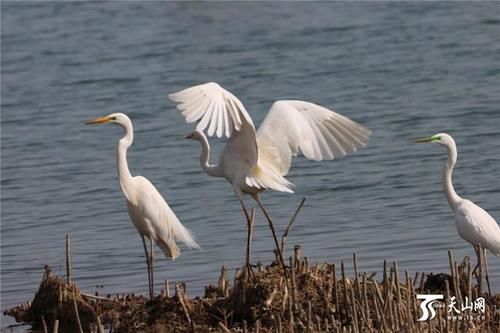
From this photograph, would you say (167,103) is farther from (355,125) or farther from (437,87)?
(355,125)

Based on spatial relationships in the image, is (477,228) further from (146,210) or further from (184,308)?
(146,210)

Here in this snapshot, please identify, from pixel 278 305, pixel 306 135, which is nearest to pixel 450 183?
pixel 306 135

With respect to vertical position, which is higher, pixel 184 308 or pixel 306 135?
pixel 306 135

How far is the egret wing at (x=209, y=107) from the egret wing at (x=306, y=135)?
844 mm

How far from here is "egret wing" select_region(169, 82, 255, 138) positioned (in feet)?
25.0

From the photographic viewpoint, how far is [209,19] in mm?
26109

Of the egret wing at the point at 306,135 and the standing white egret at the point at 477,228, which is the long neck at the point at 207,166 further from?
the standing white egret at the point at 477,228

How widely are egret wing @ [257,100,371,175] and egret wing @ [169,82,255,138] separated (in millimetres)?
844

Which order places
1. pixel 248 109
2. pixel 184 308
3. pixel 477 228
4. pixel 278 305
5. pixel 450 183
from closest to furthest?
pixel 278 305, pixel 184 308, pixel 477 228, pixel 450 183, pixel 248 109

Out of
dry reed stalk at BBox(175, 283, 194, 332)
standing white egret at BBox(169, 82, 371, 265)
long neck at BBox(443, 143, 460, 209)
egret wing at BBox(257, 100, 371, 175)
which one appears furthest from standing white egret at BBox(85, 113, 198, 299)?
long neck at BBox(443, 143, 460, 209)

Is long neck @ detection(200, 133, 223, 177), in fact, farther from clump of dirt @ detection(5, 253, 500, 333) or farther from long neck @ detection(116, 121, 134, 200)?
clump of dirt @ detection(5, 253, 500, 333)

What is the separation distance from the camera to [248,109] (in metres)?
17.2

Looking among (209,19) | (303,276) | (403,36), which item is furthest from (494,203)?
(209,19)

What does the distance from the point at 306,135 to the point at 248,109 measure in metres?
8.44
